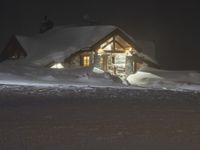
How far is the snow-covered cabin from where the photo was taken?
47219mm

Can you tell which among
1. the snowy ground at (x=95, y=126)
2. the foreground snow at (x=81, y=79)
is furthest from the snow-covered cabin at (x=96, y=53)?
the snowy ground at (x=95, y=126)

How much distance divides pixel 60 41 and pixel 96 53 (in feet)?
25.2

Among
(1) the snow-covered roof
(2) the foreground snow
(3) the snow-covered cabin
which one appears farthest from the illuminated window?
(2) the foreground snow

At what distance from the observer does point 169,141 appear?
11.0 meters

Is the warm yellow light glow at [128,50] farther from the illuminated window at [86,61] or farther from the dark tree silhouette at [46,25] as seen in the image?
the dark tree silhouette at [46,25]

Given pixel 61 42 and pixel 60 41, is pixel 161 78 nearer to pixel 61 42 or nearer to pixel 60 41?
pixel 61 42

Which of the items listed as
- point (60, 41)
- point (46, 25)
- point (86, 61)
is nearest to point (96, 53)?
point (86, 61)

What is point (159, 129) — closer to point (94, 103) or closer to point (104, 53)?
point (94, 103)

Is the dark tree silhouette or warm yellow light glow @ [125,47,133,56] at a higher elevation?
the dark tree silhouette

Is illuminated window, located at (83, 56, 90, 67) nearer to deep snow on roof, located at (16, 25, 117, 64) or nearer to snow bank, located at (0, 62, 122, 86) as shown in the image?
deep snow on roof, located at (16, 25, 117, 64)

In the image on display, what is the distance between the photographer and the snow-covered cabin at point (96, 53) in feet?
155

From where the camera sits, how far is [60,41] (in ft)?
177

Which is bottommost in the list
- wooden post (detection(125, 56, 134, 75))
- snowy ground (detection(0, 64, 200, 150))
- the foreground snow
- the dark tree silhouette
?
snowy ground (detection(0, 64, 200, 150))

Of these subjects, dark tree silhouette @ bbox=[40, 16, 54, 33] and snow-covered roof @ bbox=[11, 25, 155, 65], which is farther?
dark tree silhouette @ bbox=[40, 16, 54, 33]
